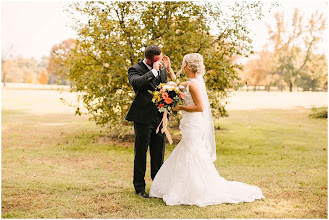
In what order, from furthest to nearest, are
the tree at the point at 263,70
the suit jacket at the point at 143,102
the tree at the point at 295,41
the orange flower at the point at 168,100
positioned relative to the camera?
the tree at the point at 263,70, the tree at the point at 295,41, the suit jacket at the point at 143,102, the orange flower at the point at 168,100

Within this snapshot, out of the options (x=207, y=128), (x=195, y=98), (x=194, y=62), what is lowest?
(x=207, y=128)

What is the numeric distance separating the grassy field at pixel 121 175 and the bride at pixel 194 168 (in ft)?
0.61

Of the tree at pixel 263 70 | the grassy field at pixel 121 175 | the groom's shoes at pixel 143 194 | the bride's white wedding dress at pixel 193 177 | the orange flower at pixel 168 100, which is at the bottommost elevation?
the grassy field at pixel 121 175

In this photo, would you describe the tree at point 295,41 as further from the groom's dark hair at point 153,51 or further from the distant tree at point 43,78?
the distant tree at point 43,78

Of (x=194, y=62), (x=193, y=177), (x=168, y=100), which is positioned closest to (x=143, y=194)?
(x=193, y=177)

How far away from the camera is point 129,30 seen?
10.5 m

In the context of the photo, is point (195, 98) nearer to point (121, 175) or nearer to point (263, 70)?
point (121, 175)

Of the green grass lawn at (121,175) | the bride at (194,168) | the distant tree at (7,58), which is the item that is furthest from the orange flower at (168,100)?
the distant tree at (7,58)

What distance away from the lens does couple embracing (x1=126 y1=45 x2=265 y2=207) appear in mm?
5406

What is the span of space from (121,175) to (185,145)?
7.72 ft

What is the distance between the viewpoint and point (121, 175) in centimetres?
745

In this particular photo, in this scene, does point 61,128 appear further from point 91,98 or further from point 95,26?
point 95,26

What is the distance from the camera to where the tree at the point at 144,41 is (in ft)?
33.9

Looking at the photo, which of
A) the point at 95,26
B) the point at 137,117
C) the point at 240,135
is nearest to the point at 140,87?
the point at 137,117
